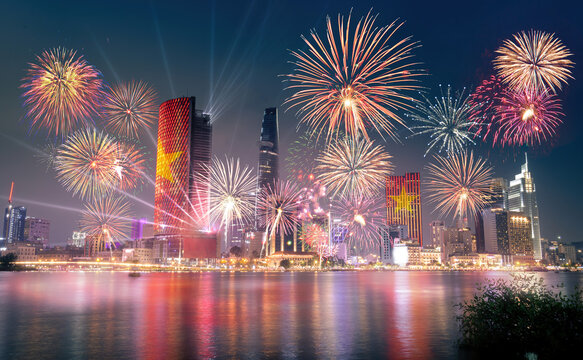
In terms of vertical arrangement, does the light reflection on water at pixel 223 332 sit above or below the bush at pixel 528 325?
below

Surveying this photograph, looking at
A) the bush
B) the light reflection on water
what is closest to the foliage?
the light reflection on water

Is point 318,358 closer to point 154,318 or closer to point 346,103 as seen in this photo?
point 154,318

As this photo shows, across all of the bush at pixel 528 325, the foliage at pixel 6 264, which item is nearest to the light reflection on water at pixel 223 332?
the bush at pixel 528 325

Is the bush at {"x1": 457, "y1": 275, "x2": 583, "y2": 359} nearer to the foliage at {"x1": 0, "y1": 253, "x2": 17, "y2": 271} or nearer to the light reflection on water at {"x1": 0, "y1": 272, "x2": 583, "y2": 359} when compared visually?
the light reflection on water at {"x1": 0, "y1": 272, "x2": 583, "y2": 359}

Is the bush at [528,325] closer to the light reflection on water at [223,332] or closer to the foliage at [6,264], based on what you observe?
the light reflection on water at [223,332]

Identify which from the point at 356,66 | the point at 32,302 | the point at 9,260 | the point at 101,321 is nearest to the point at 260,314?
the point at 101,321

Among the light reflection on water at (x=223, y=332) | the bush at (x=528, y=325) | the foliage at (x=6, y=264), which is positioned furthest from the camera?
the foliage at (x=6, y=264)

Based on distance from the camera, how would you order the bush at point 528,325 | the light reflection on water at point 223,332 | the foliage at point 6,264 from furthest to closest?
the foliage at point 6,264, the light reflection on water at point 223,332, the bush at point 528,325

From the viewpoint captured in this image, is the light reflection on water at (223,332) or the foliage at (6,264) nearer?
the light reflection on water at (223,332)

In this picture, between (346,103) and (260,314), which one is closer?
(260,314)
